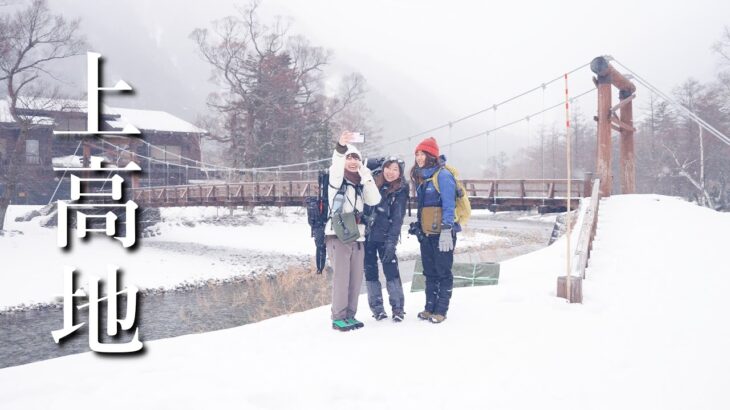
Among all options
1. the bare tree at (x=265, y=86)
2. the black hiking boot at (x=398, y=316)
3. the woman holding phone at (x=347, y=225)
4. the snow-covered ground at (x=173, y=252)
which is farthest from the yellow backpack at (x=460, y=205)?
the bare tree at (x=265, y=86)

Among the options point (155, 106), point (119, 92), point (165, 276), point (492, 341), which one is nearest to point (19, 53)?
point (165, 276)

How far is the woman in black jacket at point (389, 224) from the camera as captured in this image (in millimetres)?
4426

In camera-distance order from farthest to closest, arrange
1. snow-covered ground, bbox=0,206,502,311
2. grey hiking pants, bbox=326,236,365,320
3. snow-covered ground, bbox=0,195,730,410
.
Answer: snow-covered ground, bbox=0,206,502,311 → grey hiking pants, bbox=326,236,365,320 → snow-covered ground, bbox=0,195,730,410

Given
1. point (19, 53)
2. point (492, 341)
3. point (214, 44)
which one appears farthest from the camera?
point (214, 44)

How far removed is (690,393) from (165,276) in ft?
49.3

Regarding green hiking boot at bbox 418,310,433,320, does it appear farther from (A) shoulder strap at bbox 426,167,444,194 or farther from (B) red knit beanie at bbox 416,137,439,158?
(B) red knit beanie at bbox 416,137,439,158

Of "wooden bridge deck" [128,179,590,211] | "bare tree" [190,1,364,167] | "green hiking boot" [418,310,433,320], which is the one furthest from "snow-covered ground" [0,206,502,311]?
"green hiking boot" [418,310,433,320]

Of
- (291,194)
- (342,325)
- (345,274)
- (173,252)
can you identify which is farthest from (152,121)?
(342,325)

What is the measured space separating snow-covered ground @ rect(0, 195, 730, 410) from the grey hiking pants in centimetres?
24

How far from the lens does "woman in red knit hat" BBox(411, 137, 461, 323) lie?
14.1 ft

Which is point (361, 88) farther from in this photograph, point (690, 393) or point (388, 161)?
point (690, 393)

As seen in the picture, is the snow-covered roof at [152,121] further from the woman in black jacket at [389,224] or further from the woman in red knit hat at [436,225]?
the woman in red knit hat at [436,225]

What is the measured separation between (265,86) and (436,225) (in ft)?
90.8

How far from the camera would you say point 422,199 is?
447 centimetres
